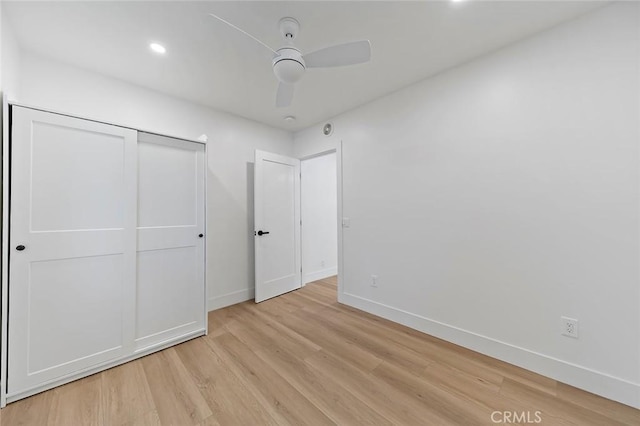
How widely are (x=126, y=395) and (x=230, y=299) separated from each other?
1554 mm

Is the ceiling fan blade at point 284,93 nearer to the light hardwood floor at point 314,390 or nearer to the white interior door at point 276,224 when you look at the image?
the white interior door at point 276,224

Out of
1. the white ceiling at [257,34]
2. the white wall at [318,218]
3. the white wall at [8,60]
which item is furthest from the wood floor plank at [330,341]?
→ the white wall at [8,60]

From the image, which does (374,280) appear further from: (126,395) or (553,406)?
(126,395)

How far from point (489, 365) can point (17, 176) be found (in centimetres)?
374

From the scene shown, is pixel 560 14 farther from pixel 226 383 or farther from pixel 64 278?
pixel 64 278

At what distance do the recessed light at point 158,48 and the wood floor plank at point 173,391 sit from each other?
2.64 meters

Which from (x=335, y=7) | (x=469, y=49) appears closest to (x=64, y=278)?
(x=335, y=7)

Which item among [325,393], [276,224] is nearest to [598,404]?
[325,393]

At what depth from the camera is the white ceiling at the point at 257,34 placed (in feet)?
5.19

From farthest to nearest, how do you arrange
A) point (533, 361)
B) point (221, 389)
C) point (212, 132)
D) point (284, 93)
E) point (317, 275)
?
point (317, 275), point (212, 132), point (284, 93), point (533, 361), point (221, 389)

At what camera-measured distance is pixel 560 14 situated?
65.1 inches

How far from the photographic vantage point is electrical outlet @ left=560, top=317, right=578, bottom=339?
1.67m

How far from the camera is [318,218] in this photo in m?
4.36

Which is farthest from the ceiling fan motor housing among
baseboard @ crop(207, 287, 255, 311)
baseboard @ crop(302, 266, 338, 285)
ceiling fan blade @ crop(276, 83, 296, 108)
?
baseboard @ crop(302, 266, 338, 285)
